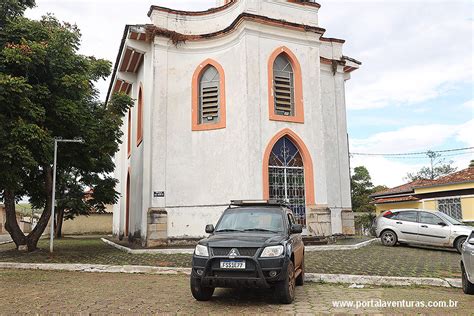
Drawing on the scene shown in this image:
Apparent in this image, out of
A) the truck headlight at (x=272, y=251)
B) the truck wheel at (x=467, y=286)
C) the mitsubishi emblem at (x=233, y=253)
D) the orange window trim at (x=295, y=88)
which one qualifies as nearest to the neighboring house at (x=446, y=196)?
the orange window trim at (x=295, y=88)

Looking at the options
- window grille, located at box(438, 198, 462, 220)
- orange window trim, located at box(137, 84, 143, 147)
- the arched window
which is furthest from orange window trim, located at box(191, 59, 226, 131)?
window grille, located at box(438, 198, 462, 220)

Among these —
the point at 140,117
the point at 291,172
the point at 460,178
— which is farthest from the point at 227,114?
the point at 460,178

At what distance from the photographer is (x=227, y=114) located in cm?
1717

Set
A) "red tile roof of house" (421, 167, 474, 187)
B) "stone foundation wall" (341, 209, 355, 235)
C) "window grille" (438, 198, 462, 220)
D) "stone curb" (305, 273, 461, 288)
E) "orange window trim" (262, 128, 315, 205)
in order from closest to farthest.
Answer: "stone curb" (305, 273, 461, 288)
"orange window trim" (262, 128, 315, 205)
"stone foundation wall" (341, 209, 355, 235)
"red tile roof of house" (421, 167, 474, 187)
"window grille" (438, 198, 462, 220)

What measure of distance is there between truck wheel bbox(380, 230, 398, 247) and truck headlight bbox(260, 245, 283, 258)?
Result: 11633 millimetres

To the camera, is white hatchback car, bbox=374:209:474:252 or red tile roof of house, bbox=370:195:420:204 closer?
white hatchback car, bbox=374:209:474:252

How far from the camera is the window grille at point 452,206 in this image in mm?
25166

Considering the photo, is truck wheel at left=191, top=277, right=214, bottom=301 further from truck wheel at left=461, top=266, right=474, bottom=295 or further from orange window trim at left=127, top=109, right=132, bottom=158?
orange window trim at left=127, top=109, right=132, bottom=158

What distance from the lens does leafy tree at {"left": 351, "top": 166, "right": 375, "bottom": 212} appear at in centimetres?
4272

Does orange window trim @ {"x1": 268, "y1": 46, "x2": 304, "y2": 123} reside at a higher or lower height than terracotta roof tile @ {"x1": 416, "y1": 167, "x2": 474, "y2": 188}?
higher

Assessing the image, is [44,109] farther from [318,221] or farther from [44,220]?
[318,221]

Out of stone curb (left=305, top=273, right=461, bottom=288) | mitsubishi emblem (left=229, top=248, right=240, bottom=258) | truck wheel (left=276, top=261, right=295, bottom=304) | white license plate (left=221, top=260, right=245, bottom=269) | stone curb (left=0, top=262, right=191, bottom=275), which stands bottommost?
stone curb (left=305, top=273, right=461, bottom=288)

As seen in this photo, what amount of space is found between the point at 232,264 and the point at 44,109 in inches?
363

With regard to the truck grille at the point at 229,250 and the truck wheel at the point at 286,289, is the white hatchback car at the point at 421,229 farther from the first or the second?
the truck grille at the point at 229,250
